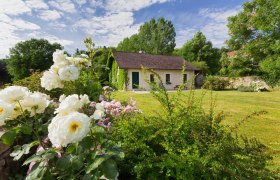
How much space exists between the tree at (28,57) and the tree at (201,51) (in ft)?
83.0

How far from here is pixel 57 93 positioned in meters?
4.64

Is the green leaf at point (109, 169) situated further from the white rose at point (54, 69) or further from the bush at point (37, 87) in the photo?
the bush at point (37, 87)

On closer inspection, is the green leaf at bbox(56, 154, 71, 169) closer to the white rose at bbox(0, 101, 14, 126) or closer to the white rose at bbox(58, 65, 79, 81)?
the white rose at bbox(0, 101, 14, 126)

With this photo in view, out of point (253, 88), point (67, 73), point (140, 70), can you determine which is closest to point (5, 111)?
point (67, 73)

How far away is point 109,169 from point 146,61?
2479 centimetres

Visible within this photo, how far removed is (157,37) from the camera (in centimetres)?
4669

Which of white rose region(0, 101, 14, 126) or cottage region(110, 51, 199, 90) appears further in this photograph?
cottage region(110, 51, 199, 90)

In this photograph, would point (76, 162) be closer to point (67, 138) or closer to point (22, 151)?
point (67, 138)

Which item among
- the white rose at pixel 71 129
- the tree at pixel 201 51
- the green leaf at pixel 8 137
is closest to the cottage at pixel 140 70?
the tree at pixel 201 51

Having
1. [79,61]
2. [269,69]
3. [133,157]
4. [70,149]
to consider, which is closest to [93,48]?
[79,61]

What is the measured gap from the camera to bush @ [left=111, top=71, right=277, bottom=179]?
59.8 inches

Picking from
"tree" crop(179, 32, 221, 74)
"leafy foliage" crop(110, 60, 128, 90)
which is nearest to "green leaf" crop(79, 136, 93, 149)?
"leafy foliage" crop(110, 60, 128, 90)

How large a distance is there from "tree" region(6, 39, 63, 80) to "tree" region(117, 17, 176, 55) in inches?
758

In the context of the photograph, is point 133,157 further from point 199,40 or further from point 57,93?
point 199,40
